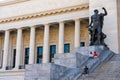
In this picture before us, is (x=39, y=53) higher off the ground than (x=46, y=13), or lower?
lower

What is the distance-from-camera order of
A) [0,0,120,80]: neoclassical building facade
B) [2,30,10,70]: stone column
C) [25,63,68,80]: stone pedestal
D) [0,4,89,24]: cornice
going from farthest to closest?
[2,30,10,70]: stone column, [0,0,120,80]: neoclassical building facade, [0,4,89,24]: cornice, [25,63,68,80]: stone pedestal

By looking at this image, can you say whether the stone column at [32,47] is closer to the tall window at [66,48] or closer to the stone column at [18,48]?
the stone column at [18,48]

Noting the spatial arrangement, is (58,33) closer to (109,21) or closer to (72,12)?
(72,12)

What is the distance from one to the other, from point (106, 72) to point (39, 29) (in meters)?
24.7

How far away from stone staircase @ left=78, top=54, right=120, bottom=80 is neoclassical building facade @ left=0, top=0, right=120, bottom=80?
12002 mm

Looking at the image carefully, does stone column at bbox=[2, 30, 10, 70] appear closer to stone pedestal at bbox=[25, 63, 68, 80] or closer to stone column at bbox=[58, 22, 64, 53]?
stone column at bbox=[58, 22, 64, 53]

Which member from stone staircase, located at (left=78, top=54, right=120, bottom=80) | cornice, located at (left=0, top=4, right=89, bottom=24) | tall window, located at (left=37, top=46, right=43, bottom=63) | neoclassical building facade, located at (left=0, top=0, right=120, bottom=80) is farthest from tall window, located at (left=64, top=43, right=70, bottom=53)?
stone staircase, located at (left=78, top=54, right=120, bottom=80)

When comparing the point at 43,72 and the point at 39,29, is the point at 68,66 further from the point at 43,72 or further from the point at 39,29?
the point at 39,29

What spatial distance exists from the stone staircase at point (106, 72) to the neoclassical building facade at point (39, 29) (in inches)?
473

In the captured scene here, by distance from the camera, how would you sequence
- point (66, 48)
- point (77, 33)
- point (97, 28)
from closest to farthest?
1. point (97, 28)
2. point (77, 33)
3. point (66, 48)

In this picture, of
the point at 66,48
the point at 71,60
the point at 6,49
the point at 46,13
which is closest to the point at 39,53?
the point at 66,48

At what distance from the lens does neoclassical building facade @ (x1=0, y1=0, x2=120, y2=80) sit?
1421 inches

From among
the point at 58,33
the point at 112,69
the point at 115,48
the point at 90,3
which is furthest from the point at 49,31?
the point at 112,69

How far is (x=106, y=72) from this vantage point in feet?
61.1
